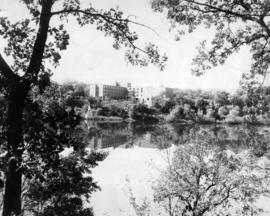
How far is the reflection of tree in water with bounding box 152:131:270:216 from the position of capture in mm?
11531

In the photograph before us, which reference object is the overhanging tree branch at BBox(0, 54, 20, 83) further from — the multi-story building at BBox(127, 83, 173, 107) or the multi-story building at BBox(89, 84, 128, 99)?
the multi-story building at BBox(127, 83, 173, 107)

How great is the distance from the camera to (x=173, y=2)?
702 cm

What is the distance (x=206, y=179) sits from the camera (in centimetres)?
1188

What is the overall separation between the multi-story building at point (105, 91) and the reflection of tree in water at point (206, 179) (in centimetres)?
13634

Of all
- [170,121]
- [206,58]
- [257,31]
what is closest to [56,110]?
[206,58]

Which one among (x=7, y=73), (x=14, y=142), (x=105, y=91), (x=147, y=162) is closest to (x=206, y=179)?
(x=14, y=142)

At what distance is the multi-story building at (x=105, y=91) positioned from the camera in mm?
152250

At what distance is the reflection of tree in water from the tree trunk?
784 centimetres

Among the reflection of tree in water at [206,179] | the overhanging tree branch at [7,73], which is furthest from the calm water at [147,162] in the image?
the overhanging tree branch at [7,73]

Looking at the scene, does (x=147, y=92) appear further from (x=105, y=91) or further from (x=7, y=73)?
(x=7, y=73)

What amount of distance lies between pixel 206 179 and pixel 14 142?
8.97 metres

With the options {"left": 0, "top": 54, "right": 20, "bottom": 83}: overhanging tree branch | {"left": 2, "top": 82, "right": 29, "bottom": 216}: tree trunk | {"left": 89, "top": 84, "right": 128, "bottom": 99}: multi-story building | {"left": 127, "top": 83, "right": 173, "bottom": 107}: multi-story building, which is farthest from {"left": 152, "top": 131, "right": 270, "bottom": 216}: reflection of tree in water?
{"left": 127, "top": 83, "right": 173, "bottom": 107}: multi-story building

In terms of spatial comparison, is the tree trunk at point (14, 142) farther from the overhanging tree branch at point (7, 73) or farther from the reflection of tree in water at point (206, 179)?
the reflection of tree in water at point (206, 179)

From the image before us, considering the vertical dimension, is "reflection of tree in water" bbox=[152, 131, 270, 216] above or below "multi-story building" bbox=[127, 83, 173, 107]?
below
